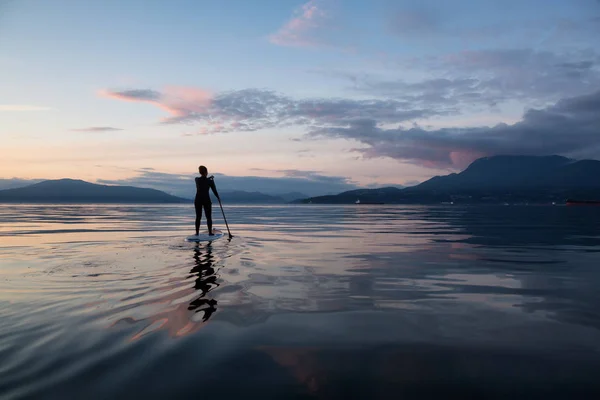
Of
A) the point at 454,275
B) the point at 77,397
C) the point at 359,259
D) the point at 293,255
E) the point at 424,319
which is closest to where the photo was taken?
the point at 77,397

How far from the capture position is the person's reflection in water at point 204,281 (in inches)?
242

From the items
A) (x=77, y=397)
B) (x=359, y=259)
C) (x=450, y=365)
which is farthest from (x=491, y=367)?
(x=359, y=259)

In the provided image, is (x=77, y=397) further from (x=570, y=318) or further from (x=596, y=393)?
(x=570, y=318)

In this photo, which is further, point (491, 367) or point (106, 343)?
point (106, 343)

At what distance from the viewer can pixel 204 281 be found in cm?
825

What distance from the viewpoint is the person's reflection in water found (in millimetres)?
6137

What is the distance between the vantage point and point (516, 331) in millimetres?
5172

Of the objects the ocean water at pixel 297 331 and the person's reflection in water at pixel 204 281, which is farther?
the person's reflection in water at pixel 204 281

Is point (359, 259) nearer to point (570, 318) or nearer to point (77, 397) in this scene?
point (570, 318)

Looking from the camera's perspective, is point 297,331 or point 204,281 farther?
point 204,281

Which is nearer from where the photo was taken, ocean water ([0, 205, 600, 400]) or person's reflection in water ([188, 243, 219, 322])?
ocean water ([0, 205, 600, 400])

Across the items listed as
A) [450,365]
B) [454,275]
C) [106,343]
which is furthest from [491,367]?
[454,275]

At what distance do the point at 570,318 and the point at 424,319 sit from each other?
85.5 inches

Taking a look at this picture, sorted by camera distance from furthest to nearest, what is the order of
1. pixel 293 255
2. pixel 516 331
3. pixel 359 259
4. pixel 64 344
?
pixel 293 255
pixel 359 259
pixel 516 331
pixel 64 344
